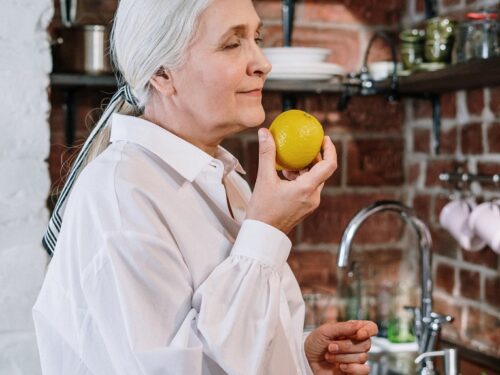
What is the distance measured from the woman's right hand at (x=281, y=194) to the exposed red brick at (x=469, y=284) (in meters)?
0.87

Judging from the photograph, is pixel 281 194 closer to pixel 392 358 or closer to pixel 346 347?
pixel 346 347

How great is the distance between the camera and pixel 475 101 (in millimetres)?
1915

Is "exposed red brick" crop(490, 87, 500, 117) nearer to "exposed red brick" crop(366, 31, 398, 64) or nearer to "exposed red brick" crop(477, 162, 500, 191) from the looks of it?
"exposed red brick" crop(477, 162, 500, 191)

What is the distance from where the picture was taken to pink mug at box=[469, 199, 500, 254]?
168cm

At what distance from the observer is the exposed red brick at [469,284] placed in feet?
6.28

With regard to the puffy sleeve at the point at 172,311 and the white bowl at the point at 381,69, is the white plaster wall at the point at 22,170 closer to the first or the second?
the puffy sleeve at the point at 172,311

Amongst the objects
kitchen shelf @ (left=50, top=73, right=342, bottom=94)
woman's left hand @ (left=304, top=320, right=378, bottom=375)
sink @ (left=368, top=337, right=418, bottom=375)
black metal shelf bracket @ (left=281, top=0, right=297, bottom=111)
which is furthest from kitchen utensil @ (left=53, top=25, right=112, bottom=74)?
sink @ (left=368, top=337, right=418, bottom=375)

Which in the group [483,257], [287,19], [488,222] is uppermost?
[287,19]

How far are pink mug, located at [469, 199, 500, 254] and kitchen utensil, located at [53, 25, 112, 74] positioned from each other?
0.86 m

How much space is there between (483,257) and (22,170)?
1045 mm

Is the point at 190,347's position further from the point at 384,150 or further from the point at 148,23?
the point at 384,150

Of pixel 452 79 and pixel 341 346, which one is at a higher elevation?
pixel 452 79

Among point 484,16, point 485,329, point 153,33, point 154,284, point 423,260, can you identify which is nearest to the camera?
point 154,284

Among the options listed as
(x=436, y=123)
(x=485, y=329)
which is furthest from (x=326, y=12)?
(x=485, y=329)
